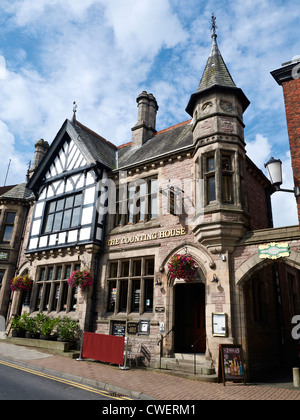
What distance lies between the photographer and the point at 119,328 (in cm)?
1277

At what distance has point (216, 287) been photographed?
10.6 meters

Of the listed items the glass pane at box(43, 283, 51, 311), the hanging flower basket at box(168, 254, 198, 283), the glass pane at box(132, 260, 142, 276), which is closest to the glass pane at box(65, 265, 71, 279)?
the glass pane at box(43, 283, 51, 311)

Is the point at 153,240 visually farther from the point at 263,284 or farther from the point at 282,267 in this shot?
the point at 282,267

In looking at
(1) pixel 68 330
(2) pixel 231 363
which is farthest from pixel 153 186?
(2) pixel 231 363

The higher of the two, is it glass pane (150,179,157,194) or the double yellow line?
glass pane (150,179,157,194)

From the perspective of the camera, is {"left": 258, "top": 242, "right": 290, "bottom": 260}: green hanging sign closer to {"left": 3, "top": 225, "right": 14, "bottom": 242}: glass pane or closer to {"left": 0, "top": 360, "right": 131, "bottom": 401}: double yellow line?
{"left": 0, "top": 360, "right": 131, "bottom": 401}: double yellow line

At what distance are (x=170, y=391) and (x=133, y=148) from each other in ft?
44.8

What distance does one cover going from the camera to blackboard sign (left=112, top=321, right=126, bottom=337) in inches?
497

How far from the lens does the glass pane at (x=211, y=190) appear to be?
11789 mm

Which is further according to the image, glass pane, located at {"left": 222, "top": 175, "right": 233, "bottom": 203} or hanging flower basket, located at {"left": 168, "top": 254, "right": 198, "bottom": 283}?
glass pane, located at {"left": 222, "top": 175, "right": 233, "bottom": 203}

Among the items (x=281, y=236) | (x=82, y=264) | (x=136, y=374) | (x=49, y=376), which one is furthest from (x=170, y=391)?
(x=82, y=264)

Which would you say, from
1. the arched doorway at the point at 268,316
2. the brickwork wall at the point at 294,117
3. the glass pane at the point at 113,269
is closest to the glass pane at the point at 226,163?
the brickwork wall at the point at 294,117

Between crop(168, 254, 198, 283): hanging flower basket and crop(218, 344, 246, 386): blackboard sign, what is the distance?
2676 mm

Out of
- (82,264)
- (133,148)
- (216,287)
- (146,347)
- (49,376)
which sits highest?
(133,148)
